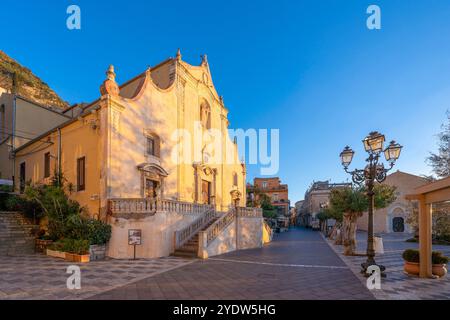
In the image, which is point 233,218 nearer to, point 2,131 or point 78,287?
point 78,287

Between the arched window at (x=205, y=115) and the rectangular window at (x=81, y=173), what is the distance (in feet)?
36.4

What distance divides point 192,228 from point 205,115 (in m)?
12.4

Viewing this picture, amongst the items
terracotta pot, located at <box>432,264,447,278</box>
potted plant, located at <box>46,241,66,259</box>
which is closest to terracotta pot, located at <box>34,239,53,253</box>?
potted plant, located at <box>46,241,66,259</box>

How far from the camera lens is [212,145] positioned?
2553 cm

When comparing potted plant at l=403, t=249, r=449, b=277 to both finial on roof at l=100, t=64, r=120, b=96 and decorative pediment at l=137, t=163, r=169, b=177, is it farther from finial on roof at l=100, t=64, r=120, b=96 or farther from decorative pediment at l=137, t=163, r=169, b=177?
finial on roof at l=100, t=64, r=120, b=96

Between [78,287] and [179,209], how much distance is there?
771 centimetres

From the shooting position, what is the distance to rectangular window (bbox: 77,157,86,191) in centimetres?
1542

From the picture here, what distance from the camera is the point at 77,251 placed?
1191cm

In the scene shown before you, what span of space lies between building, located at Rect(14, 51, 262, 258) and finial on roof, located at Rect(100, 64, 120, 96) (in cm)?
5

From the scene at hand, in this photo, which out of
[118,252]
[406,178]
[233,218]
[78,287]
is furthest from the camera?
[406,178]

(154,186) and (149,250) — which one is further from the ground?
(154,186)

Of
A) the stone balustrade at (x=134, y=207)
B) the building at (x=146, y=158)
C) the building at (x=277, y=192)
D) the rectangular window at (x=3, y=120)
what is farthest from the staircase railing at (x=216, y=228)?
the building at (x=277, y=192)

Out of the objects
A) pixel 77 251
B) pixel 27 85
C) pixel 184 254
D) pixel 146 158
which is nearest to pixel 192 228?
pixel 184 254
